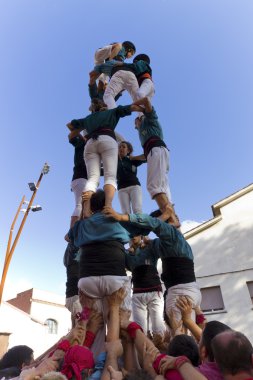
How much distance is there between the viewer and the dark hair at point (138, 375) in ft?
7.13

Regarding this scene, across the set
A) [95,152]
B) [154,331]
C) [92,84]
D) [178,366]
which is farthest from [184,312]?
[92,84]

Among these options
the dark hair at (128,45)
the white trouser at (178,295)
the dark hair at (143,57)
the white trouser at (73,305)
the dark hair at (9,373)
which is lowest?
the dark hair at (9,373)

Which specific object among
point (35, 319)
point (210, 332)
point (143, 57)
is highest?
point (143, 57)

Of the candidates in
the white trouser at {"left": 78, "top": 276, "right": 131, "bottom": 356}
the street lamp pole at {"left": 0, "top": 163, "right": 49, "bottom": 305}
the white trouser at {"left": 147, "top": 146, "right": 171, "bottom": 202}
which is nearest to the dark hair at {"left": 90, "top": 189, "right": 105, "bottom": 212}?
the white trouser at {"left": 78, "top": 276, "right": 131, "bottom": 356}

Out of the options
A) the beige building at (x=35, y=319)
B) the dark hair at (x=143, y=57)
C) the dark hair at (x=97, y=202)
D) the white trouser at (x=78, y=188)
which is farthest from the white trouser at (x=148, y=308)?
the beige building at (x=35, y=319)

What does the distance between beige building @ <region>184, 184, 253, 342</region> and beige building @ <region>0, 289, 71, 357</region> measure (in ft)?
43.1

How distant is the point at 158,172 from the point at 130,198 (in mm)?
1278

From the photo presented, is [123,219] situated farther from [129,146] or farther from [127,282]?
[129,146]

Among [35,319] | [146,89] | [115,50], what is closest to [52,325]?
[35,319]

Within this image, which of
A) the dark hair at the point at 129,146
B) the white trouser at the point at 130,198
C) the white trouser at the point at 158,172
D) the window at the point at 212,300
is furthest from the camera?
the window at the point at 212,300

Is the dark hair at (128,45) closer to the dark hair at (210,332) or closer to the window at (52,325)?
the dark hair at (210,332)

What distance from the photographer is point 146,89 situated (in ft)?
18.5

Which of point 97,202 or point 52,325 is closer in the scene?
point 97,202

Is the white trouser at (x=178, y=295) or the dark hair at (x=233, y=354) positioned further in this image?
the white trouser at (x=178, y=295)
